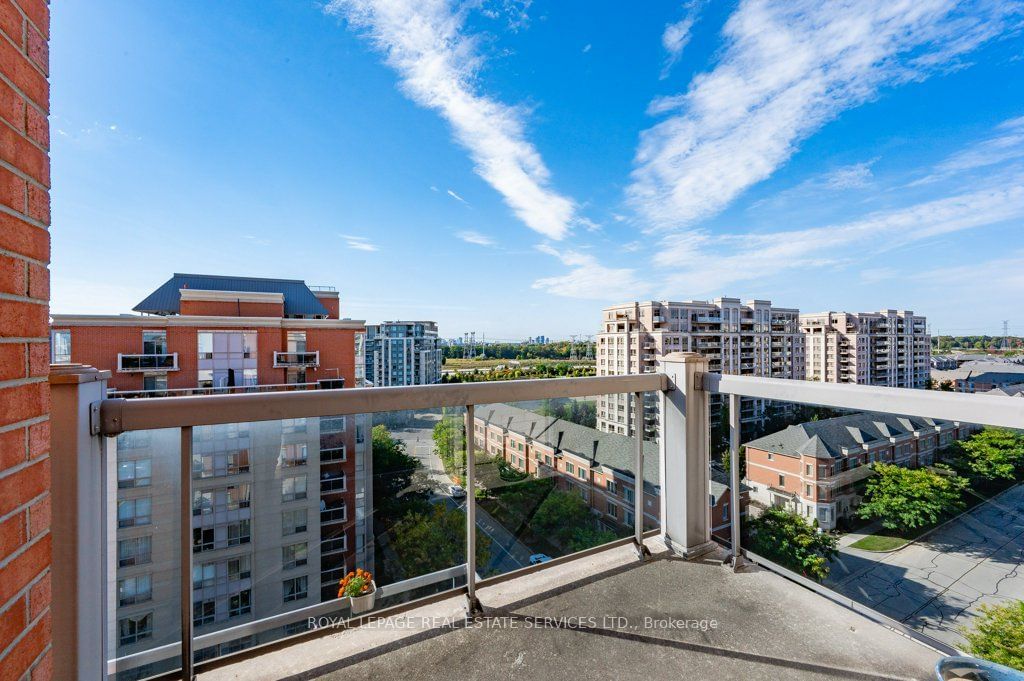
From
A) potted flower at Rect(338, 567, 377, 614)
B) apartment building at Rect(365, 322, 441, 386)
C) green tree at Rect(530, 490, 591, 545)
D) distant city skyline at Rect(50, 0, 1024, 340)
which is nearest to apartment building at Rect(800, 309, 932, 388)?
distant city skyline at Rect(50, 0, 1024, 340)

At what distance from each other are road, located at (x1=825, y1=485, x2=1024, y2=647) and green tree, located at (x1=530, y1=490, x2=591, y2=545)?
1067mm

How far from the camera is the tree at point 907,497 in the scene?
4.31 ft

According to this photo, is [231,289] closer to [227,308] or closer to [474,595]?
[227,308]

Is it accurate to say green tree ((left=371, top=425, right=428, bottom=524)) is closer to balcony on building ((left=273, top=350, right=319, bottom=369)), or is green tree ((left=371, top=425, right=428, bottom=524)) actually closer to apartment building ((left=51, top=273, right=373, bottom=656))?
apartment building ((left=51, top=273, right=373, bottom=656))

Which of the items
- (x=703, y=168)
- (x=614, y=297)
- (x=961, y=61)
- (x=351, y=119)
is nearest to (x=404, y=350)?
(x=614, y=297)

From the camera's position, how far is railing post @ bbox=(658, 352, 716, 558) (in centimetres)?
188

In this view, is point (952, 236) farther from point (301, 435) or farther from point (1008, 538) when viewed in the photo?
point (301, 435)

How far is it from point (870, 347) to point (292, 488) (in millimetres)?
48485

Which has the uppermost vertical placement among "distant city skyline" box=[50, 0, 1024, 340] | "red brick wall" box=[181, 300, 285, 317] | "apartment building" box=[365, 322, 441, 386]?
"distant city skyline" box=[50, 0, 1024, 340]

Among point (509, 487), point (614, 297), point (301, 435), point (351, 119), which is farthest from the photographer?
point (614, 297)

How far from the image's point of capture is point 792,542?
168 centimetres

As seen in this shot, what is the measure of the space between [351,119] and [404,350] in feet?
119

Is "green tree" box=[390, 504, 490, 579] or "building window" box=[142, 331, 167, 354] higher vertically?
"building window" box=[142, 331, 167, 354]

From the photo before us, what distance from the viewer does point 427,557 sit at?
157 centimetres
